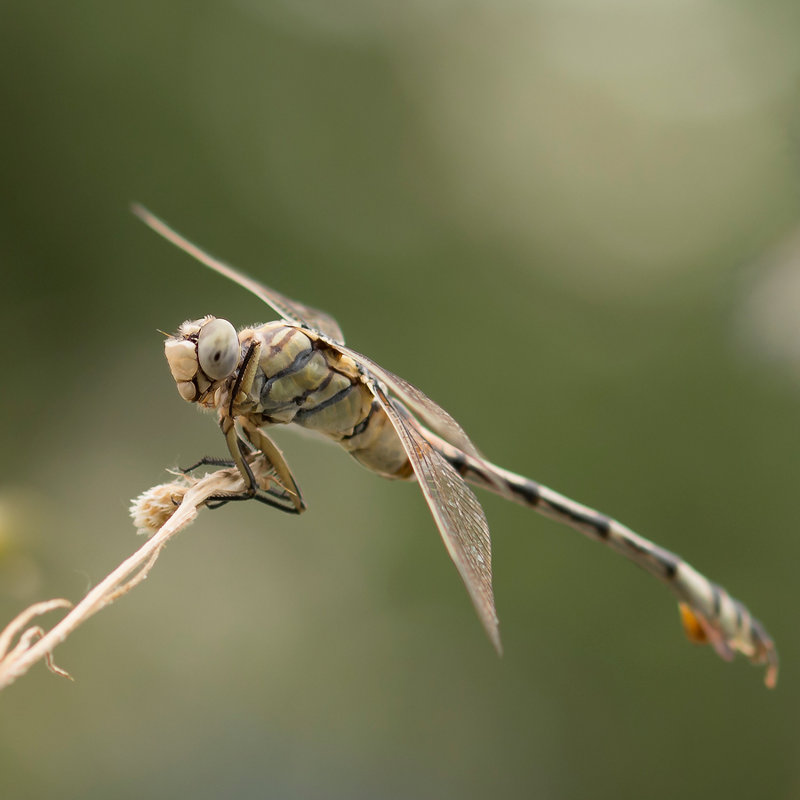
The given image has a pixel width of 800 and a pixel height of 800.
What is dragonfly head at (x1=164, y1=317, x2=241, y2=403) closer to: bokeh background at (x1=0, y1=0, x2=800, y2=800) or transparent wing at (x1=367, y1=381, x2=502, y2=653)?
transparent wing at (x1=367, y1=381, x2=502, y2=653)

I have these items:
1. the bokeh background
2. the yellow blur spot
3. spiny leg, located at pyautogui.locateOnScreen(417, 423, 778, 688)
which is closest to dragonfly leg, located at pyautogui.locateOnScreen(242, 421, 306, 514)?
spiny leg, located at pyautogui.locateOnScreen(417, 423, 778, 688)

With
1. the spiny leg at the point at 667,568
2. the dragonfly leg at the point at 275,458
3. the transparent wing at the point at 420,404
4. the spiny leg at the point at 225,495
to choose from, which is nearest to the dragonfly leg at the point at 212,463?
the spiny leg at the point at 225,495

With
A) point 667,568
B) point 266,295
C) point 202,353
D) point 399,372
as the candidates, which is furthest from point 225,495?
point 399,372

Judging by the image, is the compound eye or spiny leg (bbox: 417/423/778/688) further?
spiny leg (bbox: 417/423/778/688)

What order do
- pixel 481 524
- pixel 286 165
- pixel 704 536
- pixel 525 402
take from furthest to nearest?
pixel 286 165 < pixel 525 402 < pixel 704 536 < pixel 481 524

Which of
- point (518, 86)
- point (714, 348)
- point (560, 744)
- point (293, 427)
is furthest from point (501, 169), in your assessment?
point (293, 427)

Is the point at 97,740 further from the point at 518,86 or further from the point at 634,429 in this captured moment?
the point at 518,86

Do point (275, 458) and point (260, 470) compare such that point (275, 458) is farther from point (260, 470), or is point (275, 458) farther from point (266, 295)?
point (266, 295)
